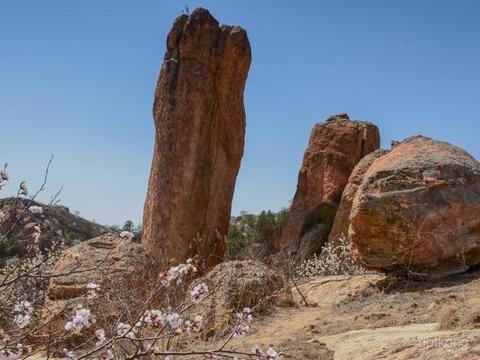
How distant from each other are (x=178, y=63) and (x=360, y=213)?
25.4ft

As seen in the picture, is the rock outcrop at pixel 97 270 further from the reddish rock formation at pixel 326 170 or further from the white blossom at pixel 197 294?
the reddish rock formation at pixel 326 170

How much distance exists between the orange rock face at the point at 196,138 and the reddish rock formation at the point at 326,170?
15.6 ft

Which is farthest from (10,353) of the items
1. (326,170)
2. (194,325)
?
(326,170)

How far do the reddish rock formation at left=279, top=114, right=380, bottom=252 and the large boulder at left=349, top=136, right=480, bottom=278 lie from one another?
10.2 meters

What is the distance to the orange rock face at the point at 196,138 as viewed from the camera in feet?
42.3

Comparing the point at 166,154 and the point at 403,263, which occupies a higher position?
the point at 166,154

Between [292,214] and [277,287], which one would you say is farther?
[292,214]

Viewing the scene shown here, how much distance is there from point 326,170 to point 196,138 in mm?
6236

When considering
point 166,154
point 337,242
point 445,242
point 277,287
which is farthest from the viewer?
point 337,242

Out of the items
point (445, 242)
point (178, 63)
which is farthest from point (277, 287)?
point (178, 63)

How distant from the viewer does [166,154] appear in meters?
13.2

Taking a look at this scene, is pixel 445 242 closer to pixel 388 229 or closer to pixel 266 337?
pixel 388 229

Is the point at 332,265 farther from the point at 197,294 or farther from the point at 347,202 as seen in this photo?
the point at 197,294

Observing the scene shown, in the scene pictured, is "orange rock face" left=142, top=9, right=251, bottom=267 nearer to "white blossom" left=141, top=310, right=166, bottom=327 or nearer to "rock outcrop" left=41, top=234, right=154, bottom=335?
"rock outcrop" left=41, top=234, right=154, bottom=335
